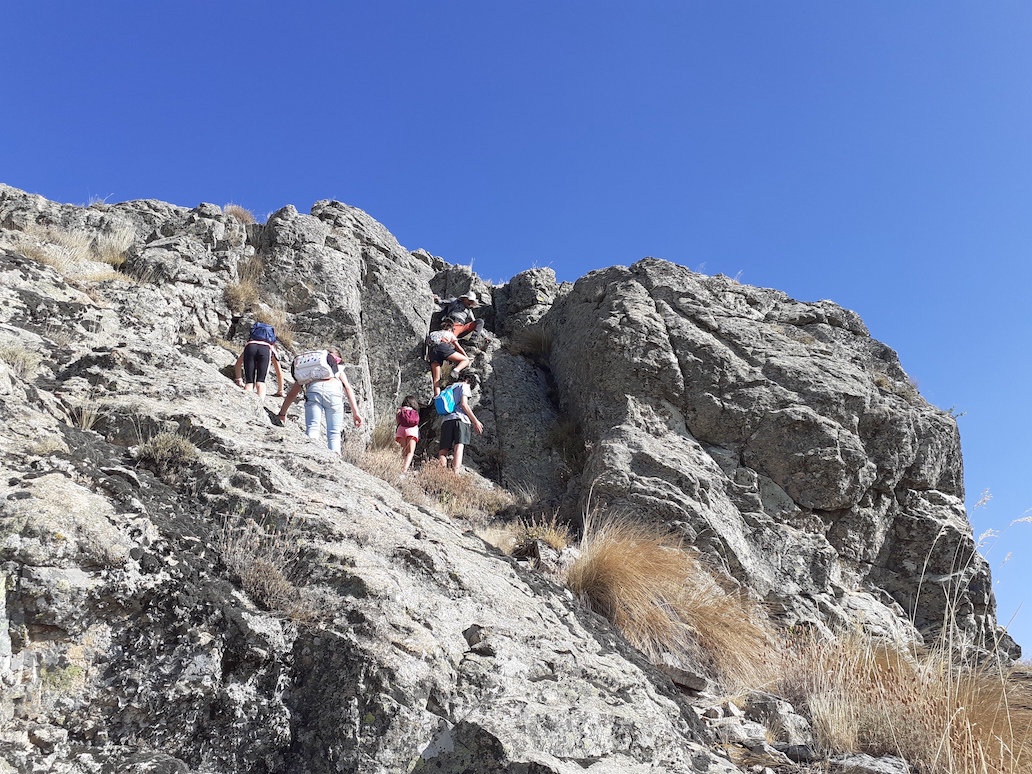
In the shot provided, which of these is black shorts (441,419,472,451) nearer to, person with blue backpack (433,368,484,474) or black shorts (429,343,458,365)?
person with blue backpack (433,368,484,474)

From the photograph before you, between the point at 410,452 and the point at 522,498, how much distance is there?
1.77 meters

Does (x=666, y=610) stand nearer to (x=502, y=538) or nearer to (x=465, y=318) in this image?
(x=502, y=538)

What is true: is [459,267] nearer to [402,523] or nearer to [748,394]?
[748,394]

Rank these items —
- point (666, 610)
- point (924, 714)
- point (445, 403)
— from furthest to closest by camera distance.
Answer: point (445, 403) < point (666, 610) < point (924, 714)

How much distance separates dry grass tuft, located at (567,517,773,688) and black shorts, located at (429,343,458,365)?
572 cm

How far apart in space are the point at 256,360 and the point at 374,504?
13.5ft

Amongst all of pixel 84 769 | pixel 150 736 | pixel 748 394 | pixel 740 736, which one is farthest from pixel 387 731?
pixel 748 394

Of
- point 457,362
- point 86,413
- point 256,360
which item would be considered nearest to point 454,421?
point 457,362

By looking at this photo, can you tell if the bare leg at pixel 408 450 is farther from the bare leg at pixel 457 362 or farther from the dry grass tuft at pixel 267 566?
the dry grass tuft at pixel 267 566

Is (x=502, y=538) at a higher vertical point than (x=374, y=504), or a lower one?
higher

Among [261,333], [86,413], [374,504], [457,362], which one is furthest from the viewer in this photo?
[457,362]

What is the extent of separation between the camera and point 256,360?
8.48 meters

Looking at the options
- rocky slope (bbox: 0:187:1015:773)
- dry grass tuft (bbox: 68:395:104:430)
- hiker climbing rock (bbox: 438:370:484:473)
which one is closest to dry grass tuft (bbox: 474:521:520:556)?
rocky slope (bbox: 0:187:1015:773)

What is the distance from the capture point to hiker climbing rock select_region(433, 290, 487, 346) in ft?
42.9
